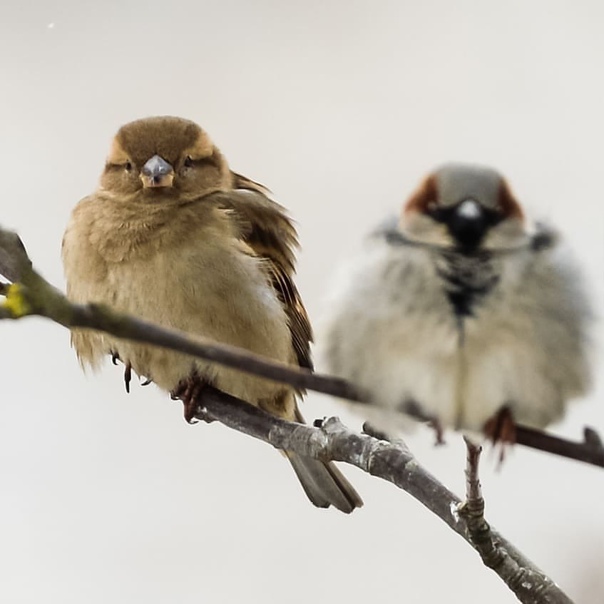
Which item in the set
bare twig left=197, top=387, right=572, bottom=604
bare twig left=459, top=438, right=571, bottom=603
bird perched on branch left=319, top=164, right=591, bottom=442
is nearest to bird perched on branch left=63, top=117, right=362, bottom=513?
bare twig left=197, top=387, right=572, bottom=604

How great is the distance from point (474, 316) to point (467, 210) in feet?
0.19

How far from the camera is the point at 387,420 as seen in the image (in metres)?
0.59

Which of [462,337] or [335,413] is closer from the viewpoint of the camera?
[462,337]

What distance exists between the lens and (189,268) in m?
0.97

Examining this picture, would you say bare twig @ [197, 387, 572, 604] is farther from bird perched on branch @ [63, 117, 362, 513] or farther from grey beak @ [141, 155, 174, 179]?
grey beak @ [141, 155, 174, 179]

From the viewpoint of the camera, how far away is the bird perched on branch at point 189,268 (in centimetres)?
96

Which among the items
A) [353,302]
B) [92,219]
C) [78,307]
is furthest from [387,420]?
[92,219]

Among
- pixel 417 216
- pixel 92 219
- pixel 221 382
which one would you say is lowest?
pixel 221 382

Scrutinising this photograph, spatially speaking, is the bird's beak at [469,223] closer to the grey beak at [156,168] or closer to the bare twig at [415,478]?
the bare twig at [415,478]

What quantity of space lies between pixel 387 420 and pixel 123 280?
1.48ft

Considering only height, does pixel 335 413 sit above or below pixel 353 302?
below

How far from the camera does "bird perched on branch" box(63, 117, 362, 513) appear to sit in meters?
0.96

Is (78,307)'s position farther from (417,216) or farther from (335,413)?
(335,413)

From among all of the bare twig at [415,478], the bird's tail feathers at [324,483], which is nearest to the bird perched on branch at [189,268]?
the bird's tail feathers at [324,483]
